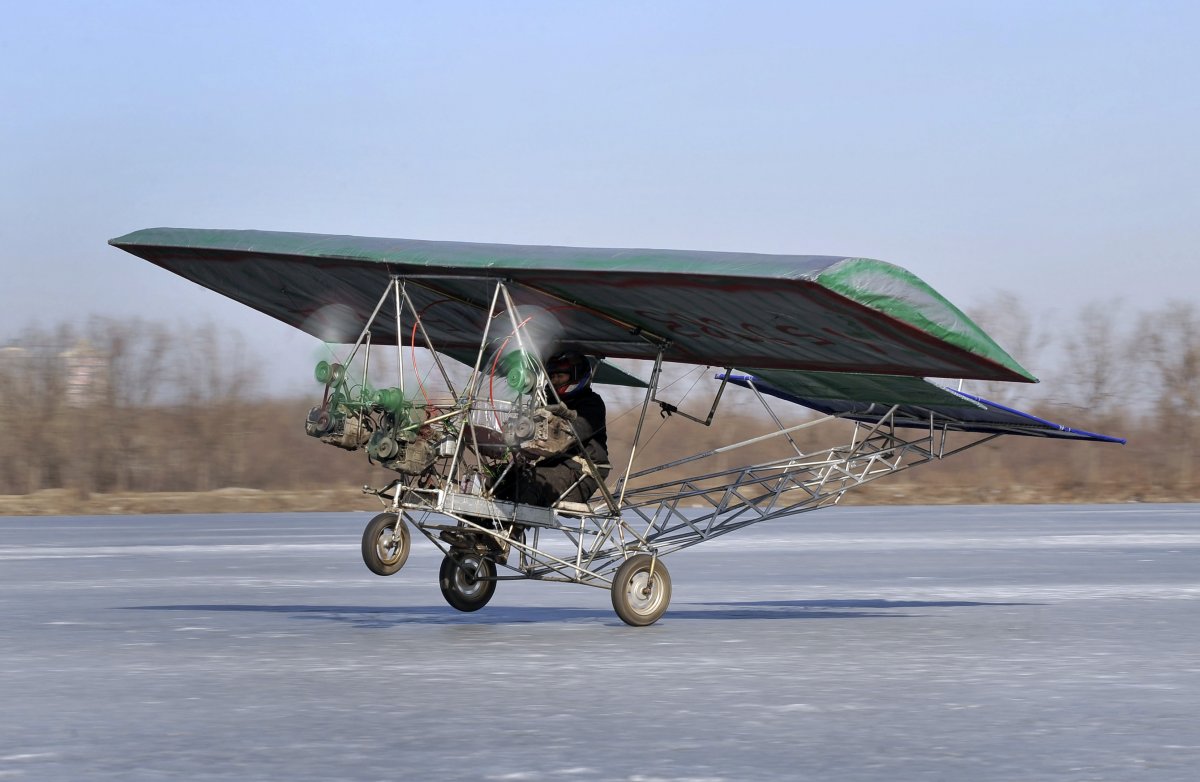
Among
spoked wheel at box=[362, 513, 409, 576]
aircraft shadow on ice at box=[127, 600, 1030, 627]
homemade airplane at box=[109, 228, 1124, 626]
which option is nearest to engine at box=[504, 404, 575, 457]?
homemade airplane at box=[109, 228, 1124, 626]

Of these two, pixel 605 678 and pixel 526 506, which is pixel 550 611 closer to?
pixel 526 506

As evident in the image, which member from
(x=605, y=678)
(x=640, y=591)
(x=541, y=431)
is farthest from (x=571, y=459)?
(x=605, y=678)

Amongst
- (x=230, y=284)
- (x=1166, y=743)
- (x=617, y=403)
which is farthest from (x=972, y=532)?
(x=1166, y=743)

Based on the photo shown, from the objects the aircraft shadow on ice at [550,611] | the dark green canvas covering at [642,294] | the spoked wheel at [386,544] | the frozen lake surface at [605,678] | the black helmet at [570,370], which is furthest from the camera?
the aircraft shadow on ice at [550,611]

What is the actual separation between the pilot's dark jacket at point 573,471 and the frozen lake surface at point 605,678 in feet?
3.99

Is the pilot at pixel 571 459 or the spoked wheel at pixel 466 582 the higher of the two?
the pilot at pixel 571 459

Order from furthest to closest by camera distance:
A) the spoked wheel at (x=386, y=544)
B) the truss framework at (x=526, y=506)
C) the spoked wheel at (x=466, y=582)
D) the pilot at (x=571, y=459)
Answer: the spoked wheel at (x=466, y=582) < the pilot at (x=571, y=459) < the spoked wheel at (x=386, y=544) < the truss framework at (x=526, y=506)

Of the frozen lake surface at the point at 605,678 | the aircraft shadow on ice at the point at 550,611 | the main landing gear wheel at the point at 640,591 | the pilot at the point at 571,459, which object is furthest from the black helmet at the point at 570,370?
the aircraft shadow on ice at the point at 550,611

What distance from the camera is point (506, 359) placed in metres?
13.1

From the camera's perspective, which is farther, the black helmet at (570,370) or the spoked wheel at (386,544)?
the black helmet at (570,370)

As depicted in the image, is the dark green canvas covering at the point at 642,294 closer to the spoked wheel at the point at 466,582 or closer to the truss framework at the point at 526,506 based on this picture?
the truss framework at the point at 526,506

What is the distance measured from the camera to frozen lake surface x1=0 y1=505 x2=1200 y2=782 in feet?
24.8

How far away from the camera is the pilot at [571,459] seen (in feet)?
44.8

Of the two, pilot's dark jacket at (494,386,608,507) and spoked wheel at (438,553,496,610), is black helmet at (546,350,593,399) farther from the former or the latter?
spoked wheel at (438,553,496,610)
